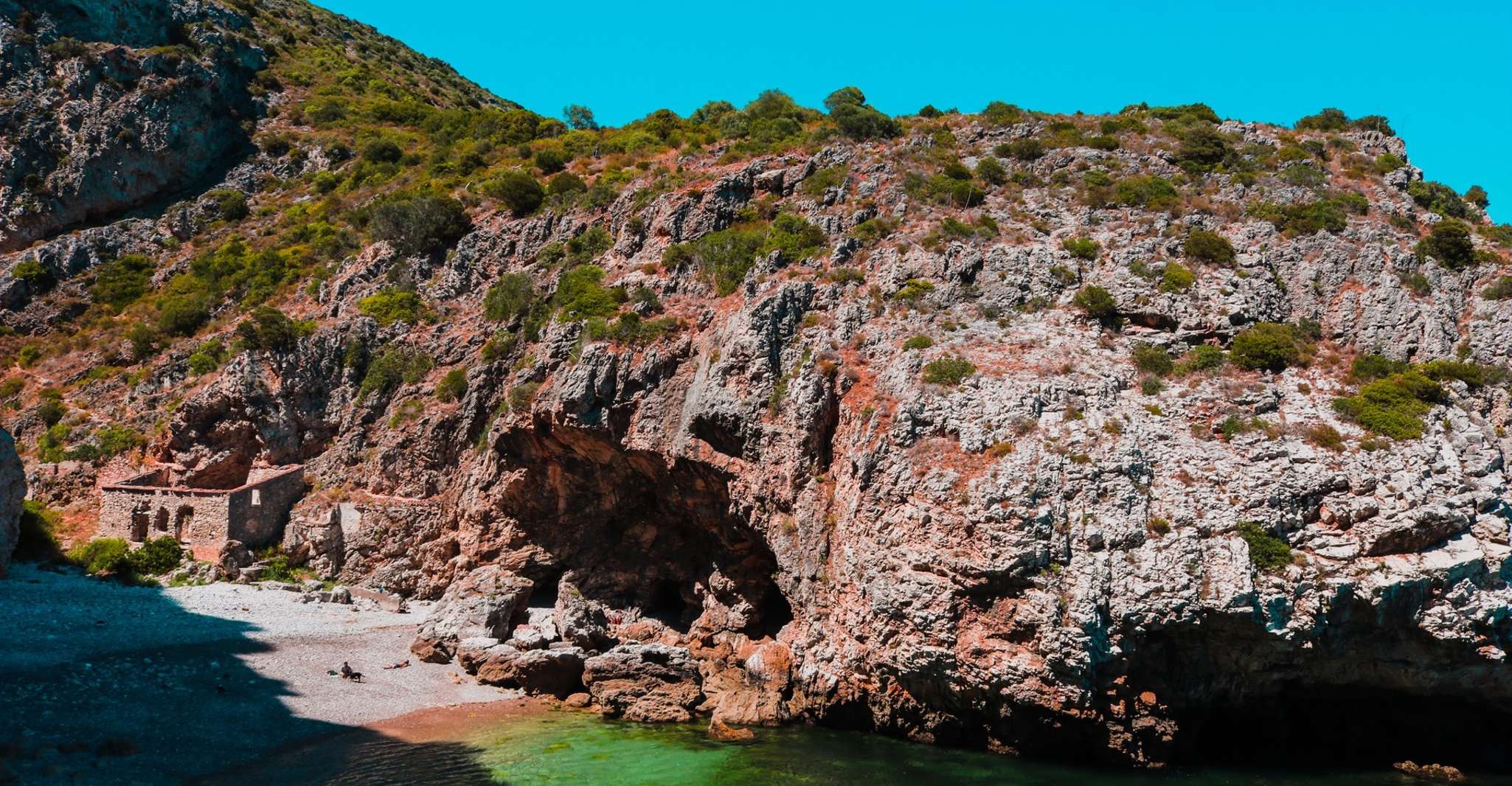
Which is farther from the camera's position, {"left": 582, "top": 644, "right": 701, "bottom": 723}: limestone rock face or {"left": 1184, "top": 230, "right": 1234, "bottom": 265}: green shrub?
{"left": 1184, "top": 230, "right": 1234, "bottom": 265}: green shrub

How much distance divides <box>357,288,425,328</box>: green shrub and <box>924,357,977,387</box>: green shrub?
1173 inches

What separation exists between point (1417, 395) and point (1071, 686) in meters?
15.1

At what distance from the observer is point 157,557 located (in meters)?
36.7

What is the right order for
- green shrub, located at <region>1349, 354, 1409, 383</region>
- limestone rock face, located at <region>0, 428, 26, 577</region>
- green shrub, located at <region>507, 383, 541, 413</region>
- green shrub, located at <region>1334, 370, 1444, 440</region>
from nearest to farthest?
green shrub, located at <region>1334, 370, 1444, 440</region> < green shrub, located at <region>1349, 354, 1409, 383</region> < limestone rock face, located at <region>0, 428, 26, 577</region> < green shrub, located at <region>507, 383, 541, 413</region>

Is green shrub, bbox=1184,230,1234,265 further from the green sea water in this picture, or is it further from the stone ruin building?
the stone ruin building

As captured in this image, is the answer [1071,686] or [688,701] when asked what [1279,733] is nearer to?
[1071,686]

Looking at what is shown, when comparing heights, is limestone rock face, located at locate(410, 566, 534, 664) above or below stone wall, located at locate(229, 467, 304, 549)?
below

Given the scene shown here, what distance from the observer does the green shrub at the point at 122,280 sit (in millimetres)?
53719

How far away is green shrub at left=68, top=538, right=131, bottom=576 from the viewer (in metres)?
35.5

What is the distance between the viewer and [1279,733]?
26.3 metres

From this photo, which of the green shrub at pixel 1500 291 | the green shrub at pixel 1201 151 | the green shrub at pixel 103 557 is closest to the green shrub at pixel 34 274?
the green shrub at pixel 103 557

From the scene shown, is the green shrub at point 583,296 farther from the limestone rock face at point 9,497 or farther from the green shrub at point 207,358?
the limestone rock face at point 9,497

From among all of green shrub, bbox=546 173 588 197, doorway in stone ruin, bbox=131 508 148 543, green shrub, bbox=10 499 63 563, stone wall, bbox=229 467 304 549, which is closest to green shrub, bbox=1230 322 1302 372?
green shrub, bbox=546 173 588 197

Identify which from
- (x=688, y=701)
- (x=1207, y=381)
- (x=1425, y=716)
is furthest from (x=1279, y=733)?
(x=688, y=701)
